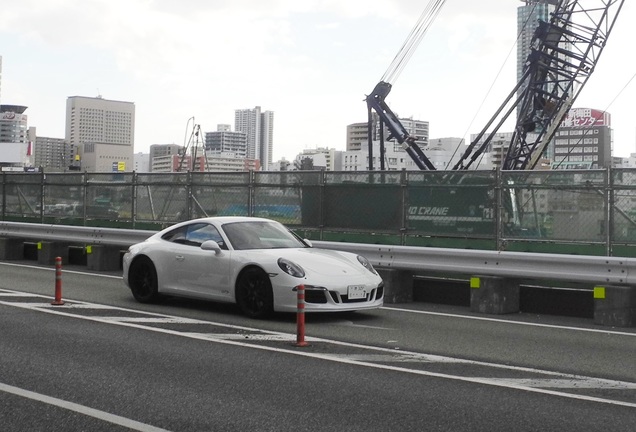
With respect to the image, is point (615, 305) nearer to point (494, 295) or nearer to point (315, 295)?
point (494, 295)

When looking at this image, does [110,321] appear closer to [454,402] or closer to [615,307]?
[454,402]

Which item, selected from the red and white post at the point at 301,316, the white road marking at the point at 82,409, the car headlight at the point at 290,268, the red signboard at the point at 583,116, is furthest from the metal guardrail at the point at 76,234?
the red signboard at the point at 583,116

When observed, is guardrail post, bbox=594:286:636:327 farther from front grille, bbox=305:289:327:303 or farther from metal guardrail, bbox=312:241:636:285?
front grille, bbox=305:289:327:303

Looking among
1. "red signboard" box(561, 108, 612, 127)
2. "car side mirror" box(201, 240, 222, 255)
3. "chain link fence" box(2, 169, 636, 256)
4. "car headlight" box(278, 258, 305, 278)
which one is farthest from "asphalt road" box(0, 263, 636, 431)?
"red signboard" box(561, 108, 612, 127)

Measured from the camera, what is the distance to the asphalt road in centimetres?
597

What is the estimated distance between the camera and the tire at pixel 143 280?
1255 cm

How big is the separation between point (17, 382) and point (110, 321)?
3.67m

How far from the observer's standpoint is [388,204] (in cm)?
1642

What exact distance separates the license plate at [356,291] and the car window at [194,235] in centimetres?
197

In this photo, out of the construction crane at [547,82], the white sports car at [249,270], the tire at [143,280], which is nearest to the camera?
the white sports car at [249,270]

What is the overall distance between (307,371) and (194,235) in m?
4.99

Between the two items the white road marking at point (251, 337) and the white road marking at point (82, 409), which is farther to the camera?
the white road marking at point (251, 337)

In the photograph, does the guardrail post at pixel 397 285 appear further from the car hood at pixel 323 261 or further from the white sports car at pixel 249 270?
the car hood at pixel 323 261

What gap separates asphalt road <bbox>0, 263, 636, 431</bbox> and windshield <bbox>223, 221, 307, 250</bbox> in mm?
990
